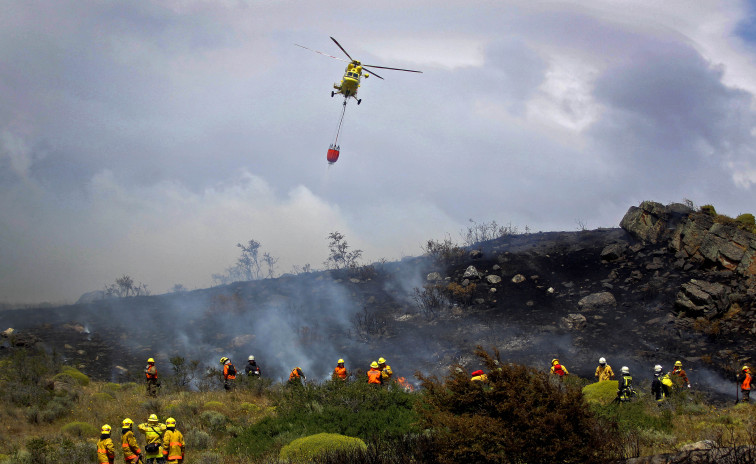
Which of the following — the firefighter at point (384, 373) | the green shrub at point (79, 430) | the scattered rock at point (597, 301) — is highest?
the scattered rock at point (597, 301)

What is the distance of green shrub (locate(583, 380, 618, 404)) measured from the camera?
55.2 feet

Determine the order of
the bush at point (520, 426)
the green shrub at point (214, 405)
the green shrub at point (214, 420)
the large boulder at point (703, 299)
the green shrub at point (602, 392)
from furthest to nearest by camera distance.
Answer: the large boulder at point (703, 299) → the green shrub at point (214, 405) → the green shrub at point (602, 392) → the green shrub at point (214, 420) → the bush at point (520, 426)

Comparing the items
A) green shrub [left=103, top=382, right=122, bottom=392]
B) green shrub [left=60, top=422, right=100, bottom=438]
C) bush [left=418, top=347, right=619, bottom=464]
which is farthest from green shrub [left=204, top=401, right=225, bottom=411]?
bush [left=418, top=347, right=619, bottom=464]

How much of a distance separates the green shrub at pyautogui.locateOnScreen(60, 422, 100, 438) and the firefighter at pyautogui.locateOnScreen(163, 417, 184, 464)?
6.45 meters

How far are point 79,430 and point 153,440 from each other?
658 centimetres

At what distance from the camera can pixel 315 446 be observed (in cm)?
1120

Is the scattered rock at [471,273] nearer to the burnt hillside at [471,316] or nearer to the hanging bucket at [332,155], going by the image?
the burnt hillside at [471,316]

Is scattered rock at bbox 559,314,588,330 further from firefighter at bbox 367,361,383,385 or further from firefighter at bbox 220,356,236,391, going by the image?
firefighter at bbox 220,356,236,391

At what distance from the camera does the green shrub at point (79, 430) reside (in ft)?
51.1

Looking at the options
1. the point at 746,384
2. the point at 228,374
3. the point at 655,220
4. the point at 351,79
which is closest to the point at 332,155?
the point at 351,79

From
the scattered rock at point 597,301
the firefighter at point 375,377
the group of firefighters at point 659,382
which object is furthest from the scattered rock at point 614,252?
the firefighter at point 375,377

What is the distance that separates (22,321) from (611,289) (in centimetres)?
4160

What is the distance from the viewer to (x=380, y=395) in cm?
1482

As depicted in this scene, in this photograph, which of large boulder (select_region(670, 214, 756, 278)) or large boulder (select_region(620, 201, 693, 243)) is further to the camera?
large boulder (select_region(620, 201, 693, 243))
